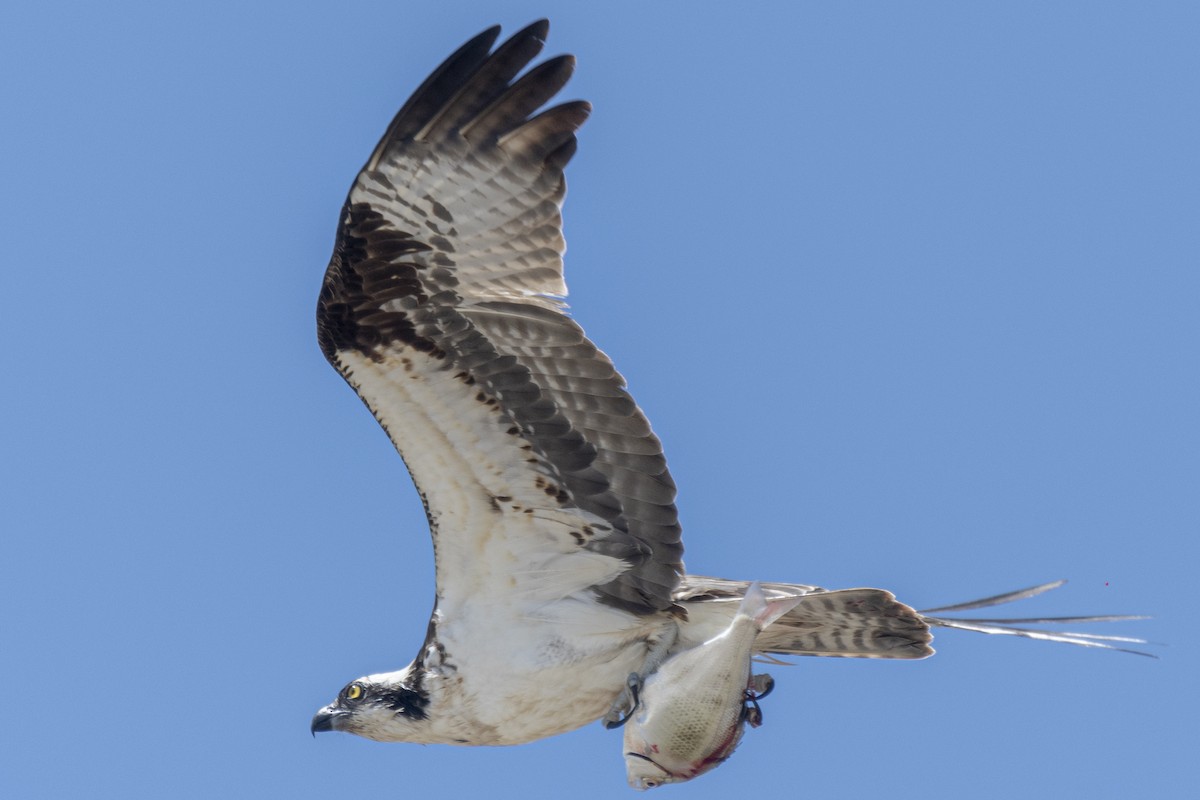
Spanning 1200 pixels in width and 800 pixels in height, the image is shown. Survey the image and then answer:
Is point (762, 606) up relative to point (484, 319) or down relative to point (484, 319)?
down

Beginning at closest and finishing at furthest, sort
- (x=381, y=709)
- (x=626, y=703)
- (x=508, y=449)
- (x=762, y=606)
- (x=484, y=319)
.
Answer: (x=762, y=606) < (x=484, y=319) < (x=508, y=449) < (x=626, y=703) < (x=381, y=709)

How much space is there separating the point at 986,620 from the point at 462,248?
3512 millimetres

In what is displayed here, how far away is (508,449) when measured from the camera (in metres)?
11.5

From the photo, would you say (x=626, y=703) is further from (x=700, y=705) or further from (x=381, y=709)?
(x=381, y=709)

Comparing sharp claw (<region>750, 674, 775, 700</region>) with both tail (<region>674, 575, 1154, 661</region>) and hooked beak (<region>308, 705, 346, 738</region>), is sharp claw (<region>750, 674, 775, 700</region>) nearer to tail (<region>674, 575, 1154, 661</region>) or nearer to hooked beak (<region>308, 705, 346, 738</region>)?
tail (<region>674, 575, 1154, 661</region>)

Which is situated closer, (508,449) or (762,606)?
(762,606)

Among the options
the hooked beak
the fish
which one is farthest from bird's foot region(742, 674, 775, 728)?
the hooked beak

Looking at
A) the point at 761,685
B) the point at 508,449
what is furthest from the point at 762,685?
the point at 508,449

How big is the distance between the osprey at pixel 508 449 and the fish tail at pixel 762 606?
0.18 metres

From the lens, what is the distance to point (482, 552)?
38.7 ft

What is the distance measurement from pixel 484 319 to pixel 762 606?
2.15m

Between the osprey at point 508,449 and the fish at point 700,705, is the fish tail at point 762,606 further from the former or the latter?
the osprey at point 508,449

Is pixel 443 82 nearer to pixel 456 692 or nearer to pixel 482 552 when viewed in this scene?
pixel 482 552

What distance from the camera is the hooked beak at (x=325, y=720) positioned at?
12.2 metres
